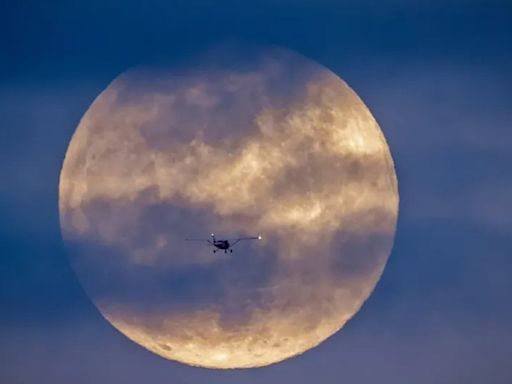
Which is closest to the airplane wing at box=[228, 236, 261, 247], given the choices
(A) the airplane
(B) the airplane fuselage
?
(A) the airplane

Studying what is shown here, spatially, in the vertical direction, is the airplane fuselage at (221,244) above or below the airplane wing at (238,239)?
below

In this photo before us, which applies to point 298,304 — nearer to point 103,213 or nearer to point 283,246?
point 283,246

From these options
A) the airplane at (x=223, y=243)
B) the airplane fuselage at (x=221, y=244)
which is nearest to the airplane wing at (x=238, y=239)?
the airplane at (x=223, y=243)

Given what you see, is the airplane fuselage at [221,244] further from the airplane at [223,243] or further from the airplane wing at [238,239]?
the airplane wing at [238,239]

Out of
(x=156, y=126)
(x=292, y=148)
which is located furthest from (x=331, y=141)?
(x=156, y=126)

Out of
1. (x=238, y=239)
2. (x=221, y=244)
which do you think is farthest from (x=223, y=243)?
(x=238, y=239)

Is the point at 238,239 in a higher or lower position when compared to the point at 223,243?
higher

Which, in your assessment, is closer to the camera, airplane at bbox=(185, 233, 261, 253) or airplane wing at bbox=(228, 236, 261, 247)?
airplane at bbox=(185, 233, 261, 253)

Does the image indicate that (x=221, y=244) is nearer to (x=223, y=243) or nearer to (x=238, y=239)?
(x=223, y=243)

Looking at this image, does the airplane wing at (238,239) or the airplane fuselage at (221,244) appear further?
the airplane wing at (238,239)

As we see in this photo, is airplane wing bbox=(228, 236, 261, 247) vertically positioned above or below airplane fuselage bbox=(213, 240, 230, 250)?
above

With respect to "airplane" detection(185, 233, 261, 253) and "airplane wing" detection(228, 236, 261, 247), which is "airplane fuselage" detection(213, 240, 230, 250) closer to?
"airplane" detection(185, 233, 261, 253)

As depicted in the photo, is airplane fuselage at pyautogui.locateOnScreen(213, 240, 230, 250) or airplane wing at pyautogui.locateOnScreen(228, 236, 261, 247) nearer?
airplane fuselage at pyautogui.locateOnScreen(213, 240, 230, 250)

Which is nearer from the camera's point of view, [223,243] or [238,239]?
[223,243]
